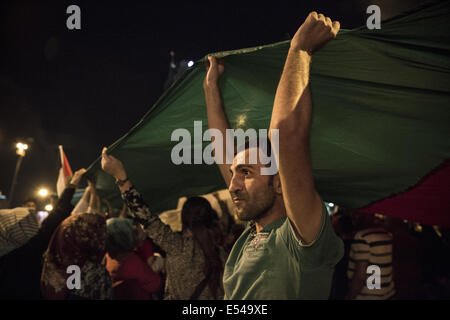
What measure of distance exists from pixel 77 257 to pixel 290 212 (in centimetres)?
237

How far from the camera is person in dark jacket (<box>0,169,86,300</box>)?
2.69 meters

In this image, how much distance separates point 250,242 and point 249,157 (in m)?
0.55

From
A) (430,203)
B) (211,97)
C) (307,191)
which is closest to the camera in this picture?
(307,191)

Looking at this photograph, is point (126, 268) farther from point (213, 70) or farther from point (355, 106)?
point (355, 106)

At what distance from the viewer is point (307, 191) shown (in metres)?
1.36

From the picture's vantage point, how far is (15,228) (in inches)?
104

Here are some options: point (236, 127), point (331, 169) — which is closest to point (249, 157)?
point (236, 127)

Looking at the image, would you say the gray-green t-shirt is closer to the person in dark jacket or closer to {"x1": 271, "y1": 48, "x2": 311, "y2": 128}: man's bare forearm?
{"x1": 271, "y1": 48, "x2": 311, "y2": 128}: man's bare forearm

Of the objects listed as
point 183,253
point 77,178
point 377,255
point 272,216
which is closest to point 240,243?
point 272,216

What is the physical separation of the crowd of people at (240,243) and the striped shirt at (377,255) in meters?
0.01

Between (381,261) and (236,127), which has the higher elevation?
(236,127)

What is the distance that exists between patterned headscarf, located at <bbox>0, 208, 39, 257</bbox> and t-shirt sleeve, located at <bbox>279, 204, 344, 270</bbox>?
2.46 m

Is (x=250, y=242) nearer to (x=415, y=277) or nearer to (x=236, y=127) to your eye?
(x=236, y=127)

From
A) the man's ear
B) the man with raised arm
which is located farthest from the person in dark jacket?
the man's ear
